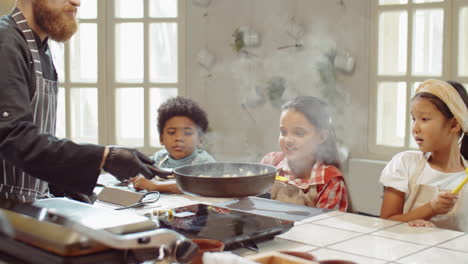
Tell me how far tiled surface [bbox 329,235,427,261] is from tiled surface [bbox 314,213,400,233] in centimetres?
12

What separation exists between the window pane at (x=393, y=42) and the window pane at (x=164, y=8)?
1862mm

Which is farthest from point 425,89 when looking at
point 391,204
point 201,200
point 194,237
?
point 194,237

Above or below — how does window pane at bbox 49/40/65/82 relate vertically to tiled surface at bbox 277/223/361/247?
above

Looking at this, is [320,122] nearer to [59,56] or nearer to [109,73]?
[109,73]

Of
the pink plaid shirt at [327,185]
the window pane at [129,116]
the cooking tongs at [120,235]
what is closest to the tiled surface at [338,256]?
the cooking tongs at [120,235]

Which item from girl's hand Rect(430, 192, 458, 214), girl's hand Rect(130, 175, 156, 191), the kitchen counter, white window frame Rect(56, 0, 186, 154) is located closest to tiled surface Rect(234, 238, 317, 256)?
the kitchen counter

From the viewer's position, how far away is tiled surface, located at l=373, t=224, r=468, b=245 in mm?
1683

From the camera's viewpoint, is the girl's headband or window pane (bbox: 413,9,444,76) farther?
window pane (bbox: 413,9,444,76)

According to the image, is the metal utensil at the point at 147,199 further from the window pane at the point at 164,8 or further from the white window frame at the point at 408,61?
the window pane at the point at 164,8

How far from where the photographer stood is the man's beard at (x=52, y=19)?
191 centimetres

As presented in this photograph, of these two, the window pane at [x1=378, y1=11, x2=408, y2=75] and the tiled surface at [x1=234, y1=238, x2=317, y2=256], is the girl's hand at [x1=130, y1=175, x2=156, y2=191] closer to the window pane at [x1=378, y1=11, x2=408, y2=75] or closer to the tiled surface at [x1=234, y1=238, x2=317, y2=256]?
the tiled surface at [x1=234, y1=238, x2=317, y2=256]

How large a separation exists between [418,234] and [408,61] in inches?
112

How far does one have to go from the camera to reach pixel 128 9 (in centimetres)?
501

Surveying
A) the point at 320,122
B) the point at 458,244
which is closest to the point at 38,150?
the point at 458,244
